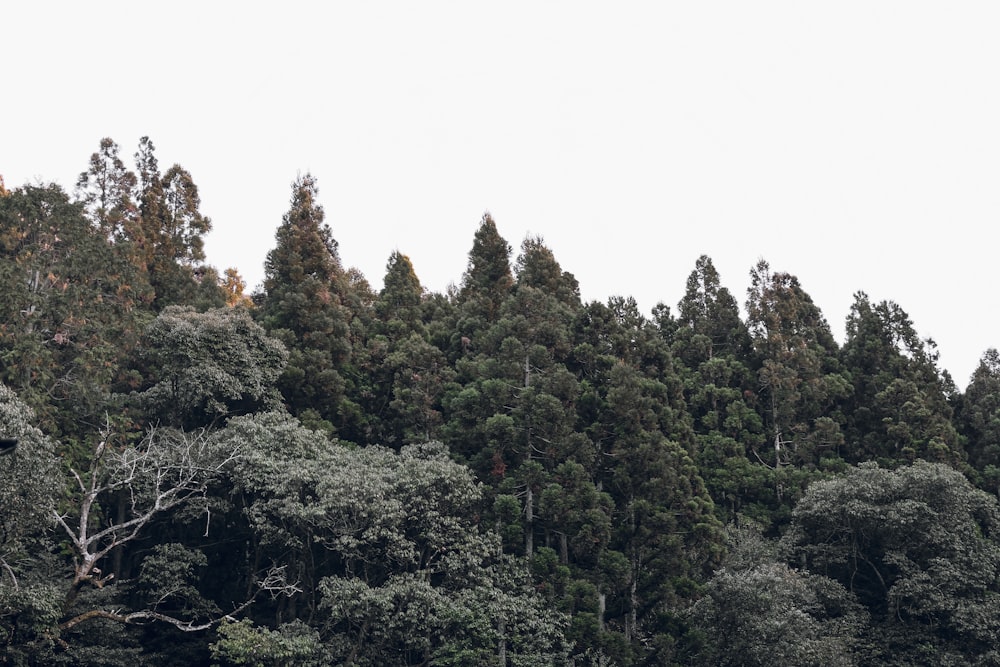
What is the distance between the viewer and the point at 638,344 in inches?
1065

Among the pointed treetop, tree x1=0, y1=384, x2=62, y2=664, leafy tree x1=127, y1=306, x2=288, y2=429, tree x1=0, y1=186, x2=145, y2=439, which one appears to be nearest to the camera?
tree x1=0, y1=384, x2=62, y2=664

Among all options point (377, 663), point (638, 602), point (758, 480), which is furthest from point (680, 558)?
point (377, 663)

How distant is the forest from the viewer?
63.6 ft

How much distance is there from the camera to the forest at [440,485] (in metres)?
19.4

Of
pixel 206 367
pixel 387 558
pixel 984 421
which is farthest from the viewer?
pixel 984 421

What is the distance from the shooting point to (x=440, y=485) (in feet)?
69.6

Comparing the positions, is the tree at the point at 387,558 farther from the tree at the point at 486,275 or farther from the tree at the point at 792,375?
the tree at the point at 792,375

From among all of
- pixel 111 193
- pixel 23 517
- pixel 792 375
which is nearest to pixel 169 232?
pixel 111 193

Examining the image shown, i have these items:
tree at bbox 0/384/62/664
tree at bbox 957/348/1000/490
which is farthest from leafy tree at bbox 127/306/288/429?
tree at bbox 957/348/1000/490

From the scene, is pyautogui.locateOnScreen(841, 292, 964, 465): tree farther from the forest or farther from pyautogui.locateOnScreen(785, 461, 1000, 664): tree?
pyautogui.locateOnScreen(785, 461, 1000, 664): tree

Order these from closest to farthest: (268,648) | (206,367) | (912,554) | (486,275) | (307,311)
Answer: (268,648) → (206,367) → (912,554) → (307,311) → (486,275)

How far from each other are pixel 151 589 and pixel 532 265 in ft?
50.2

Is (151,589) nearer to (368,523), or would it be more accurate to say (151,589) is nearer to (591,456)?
(368,523)

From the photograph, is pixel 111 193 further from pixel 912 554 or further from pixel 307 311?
pixel 912 554
